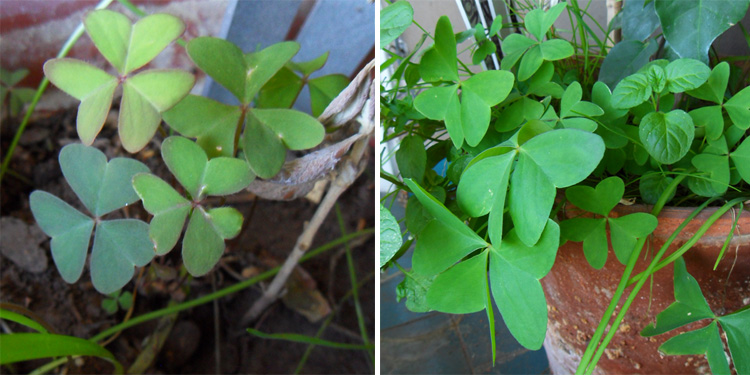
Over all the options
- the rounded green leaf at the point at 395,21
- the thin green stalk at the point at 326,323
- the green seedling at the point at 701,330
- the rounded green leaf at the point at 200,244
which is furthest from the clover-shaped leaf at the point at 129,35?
the green seedling at the point at 701,330

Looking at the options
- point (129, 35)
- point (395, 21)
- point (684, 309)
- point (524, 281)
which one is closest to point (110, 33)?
point (129, 35)

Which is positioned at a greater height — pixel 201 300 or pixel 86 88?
pixel 86 88

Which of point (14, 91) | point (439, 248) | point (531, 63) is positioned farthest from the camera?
point (14, 91)

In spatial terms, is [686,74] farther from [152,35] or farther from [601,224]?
[152,35]

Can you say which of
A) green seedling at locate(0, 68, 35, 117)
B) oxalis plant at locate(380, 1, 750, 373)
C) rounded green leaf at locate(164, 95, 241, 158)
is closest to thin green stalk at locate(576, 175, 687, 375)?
oxalis plant at locate(380, 1, 750, 373)

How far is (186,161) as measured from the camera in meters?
0.40

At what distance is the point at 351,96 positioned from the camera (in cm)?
44

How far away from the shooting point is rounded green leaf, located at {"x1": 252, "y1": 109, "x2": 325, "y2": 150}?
41cm

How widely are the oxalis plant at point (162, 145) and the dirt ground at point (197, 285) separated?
0.24 meters

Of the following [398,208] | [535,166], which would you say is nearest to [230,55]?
[535,166]

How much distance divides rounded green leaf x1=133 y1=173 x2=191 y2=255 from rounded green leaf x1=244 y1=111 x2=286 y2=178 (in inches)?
2.6

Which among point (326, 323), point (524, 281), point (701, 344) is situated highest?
point (524, 281)

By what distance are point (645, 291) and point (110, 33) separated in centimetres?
63

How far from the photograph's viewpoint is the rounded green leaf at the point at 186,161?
1.29 ft
